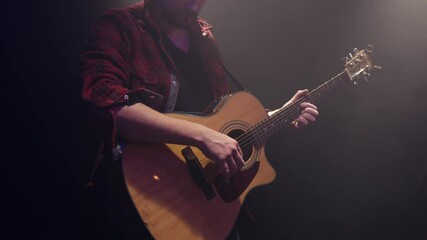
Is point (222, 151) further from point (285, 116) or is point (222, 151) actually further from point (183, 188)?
point (285, 116)

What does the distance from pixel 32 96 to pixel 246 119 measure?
3.76 ft

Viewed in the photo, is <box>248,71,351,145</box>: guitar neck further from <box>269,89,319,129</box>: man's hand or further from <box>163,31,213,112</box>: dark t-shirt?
<box>163,31,213,112</box>: dark t-shirt

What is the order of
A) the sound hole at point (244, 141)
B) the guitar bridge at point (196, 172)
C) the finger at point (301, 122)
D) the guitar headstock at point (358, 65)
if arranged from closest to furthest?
the guitar bridge at point (196, 172) → the sound hole at point (244, 141) → the finger at point (301, 122) → the guitar headstock at point (358, 65)

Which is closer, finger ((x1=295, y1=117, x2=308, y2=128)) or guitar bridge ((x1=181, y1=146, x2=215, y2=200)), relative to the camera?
guitar bridge ((x1=181, y1=146, x2=215, y2=200))

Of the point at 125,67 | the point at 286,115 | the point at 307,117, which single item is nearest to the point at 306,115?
the point at 307,117

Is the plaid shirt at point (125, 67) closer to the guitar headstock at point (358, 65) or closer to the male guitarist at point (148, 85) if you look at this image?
the male guitarist at point (148, 85)

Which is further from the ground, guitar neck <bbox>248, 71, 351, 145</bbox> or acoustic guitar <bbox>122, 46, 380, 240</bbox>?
guitar neck <bbox>248, 71, 351, 145</bbox>

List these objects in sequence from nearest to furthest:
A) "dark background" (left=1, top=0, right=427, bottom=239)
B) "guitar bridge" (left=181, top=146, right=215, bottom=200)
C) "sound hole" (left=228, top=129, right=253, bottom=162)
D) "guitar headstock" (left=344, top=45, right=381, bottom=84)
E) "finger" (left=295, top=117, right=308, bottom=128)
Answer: "guitar bridge" (left=181, top=146, right=215, bottom=200)
"sound hole" (left=228, top=129, right=253, bottom=162)
"finger" (left=295, top=117, right=308, bottom=128)
"guitar headstock" (left=344, top=45, right=381, bottom=84)
"dark background" (left=1, top=0, right=427, bottom=239)

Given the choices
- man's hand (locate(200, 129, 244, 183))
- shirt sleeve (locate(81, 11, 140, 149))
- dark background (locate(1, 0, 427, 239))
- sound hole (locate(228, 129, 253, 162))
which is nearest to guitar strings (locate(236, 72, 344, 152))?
sound hole (locate(228, 129, 253, 162))

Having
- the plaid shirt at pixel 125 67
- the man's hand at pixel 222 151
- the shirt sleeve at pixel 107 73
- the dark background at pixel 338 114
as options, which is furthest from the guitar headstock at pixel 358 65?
the shirt sleeve at pixel 107 73

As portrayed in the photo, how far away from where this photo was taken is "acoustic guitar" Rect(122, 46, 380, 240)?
108 centimetres

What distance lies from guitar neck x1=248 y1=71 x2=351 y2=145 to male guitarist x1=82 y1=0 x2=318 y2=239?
0.19ft

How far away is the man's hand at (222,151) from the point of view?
114cm

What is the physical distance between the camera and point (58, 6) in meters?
1.61
